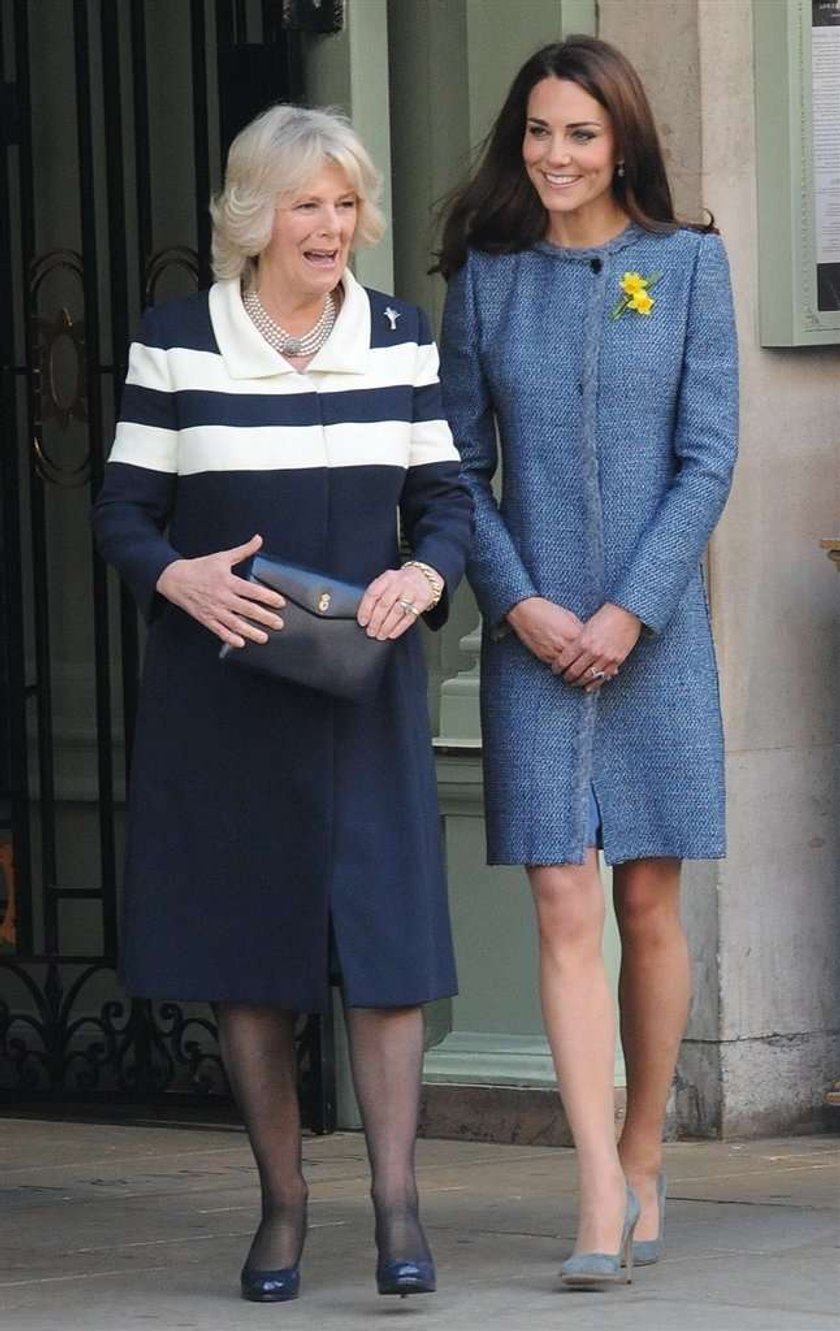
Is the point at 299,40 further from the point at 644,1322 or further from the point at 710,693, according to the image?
the point at 644,1322

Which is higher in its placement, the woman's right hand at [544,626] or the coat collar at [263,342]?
the coat collar at [263,342]

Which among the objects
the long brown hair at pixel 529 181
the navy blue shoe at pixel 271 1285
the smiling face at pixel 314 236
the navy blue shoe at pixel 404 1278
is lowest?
the navy blue shoe at pixel 271 1285

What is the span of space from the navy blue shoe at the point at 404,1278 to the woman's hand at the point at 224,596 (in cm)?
94

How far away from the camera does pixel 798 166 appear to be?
6.29 metres

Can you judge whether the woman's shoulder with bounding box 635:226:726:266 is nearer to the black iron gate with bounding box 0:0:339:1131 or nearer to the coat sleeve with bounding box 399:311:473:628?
the coat sleeve with bounding box 399:311:473:628

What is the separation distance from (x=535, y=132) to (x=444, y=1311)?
1.85 m

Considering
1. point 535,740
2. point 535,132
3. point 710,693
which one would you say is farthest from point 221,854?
point 535,132

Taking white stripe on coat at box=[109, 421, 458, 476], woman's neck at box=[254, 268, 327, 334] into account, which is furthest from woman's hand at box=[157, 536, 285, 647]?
woman's neck at box=[254, 268, 327, 334]

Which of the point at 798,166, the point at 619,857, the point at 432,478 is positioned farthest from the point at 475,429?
the point at 798,166

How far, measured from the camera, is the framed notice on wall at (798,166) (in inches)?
247

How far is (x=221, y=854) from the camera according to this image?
472 cm

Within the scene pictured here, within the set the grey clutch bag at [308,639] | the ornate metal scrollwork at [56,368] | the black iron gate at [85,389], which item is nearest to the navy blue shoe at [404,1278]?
the grey clutch bag at [308,639]

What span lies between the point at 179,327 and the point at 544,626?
73 cm

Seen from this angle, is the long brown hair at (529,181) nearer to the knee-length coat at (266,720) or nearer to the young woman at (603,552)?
the young woman at (603,552)
